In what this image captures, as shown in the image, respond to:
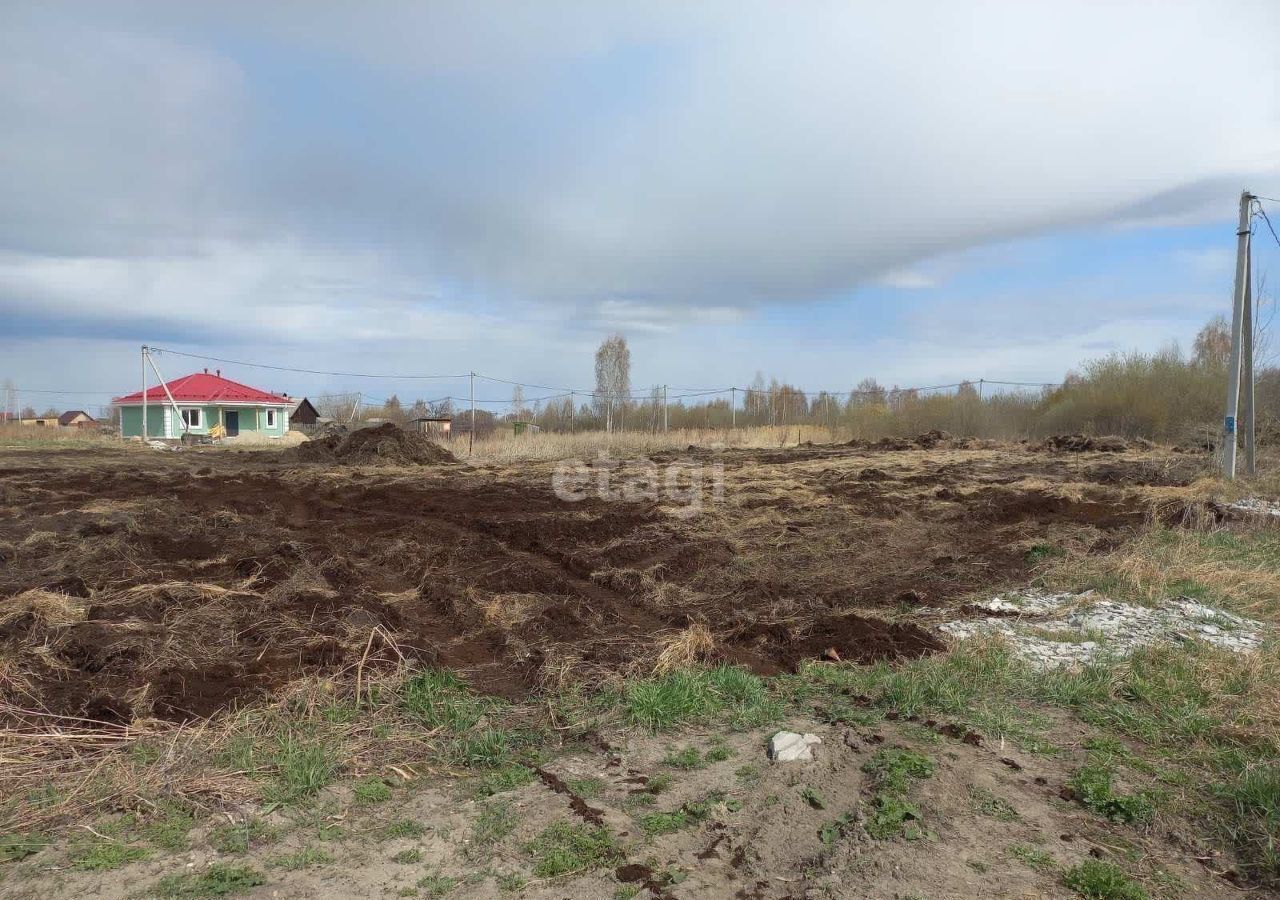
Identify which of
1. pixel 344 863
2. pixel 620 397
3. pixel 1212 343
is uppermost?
pixel 1212 343

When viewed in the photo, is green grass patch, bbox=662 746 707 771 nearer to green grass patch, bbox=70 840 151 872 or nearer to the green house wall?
green grass patch, bbox=70 840 151 872

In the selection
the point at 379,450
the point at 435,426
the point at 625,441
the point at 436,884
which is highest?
the point at 435,426

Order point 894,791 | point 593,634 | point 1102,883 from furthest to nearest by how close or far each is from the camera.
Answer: point 593,634 < point 894,791 < point 1102,883

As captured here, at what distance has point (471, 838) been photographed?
10.4 feet

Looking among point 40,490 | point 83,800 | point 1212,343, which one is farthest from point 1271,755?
point 1212,343

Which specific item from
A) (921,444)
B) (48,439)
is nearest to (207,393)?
(48,439)

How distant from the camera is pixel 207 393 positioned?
47.1m

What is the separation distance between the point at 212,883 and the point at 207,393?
50626 millimetres

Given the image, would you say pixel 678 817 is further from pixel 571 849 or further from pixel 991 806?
pixel 991 806

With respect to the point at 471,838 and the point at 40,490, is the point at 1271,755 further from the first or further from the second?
the point at 40,490

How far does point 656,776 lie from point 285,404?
2045 inches

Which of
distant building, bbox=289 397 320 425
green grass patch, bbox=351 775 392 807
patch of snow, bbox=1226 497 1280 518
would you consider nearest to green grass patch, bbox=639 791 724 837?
green grass patch, bbox=351 775 392 807

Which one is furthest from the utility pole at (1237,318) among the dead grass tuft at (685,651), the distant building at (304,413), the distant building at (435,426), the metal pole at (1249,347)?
the distant building at (304,413)

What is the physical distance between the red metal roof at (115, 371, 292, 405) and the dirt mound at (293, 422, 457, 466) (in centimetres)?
2629
